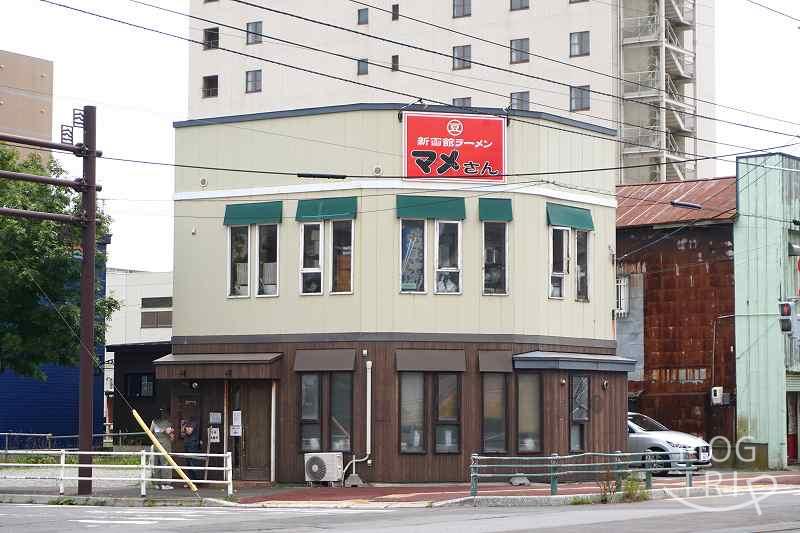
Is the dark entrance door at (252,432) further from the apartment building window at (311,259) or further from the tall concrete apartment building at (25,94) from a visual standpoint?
the tall concrete apartment building at (25,94)

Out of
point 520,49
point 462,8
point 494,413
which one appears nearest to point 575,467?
point 494,413

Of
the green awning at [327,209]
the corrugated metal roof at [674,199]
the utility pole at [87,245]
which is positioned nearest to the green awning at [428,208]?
the green awning at [327,209]

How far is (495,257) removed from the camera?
3331 cm

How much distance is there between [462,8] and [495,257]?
48.5m

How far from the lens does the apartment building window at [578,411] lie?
110 ft

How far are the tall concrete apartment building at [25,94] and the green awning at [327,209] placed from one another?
194 feet

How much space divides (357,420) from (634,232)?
616 inches

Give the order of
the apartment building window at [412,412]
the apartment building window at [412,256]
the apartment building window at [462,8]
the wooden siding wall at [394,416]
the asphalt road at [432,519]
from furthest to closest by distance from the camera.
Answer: the apartment building window at [462,8] → the apartment building window at [412,256] → the apartment building window at [412,412] → the wooden siding wall at [394,416] → the asphalt road at [432,519]

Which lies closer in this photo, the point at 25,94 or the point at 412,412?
the point at 412,412

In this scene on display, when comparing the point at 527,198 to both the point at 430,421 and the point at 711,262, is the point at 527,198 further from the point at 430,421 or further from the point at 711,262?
the point at 711,262

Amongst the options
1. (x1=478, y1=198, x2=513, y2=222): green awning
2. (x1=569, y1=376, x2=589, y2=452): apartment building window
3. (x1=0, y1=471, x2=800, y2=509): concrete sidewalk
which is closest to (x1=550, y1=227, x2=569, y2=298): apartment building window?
(x1=478, y1=198, x2=513, y2=222): green awning

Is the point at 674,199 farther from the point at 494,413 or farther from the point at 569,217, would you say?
the point at 494,413

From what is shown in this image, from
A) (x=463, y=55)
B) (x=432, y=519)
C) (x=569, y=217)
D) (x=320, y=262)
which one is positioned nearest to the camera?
(x=432, y=519)

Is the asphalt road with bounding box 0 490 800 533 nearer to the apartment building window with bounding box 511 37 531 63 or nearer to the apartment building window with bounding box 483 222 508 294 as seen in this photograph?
the apartment building window with bounding box 483 222 508 294
